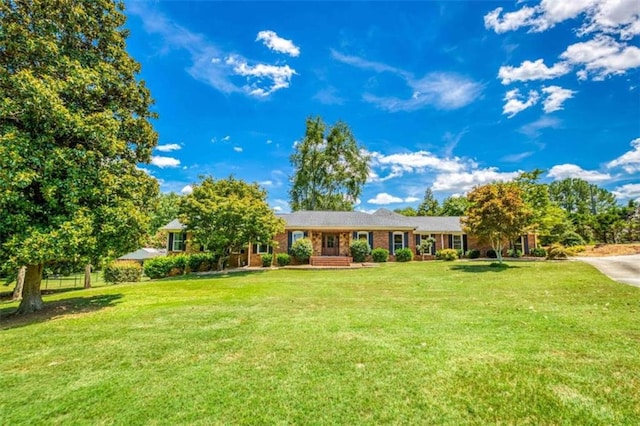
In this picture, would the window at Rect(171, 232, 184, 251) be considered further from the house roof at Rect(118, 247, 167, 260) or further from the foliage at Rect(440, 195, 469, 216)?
the foliage at Rect(440, 195, 469, 216)

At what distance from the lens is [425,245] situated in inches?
1016

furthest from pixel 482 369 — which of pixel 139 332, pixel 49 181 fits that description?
pixel 49 181

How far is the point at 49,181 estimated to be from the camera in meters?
7.32

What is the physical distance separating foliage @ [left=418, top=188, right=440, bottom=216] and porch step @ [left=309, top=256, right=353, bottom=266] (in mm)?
31898

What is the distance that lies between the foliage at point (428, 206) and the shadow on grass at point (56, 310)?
154 feet

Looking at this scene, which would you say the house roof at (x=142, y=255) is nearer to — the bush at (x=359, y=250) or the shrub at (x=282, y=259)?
the shrub at (x=282, y=259)

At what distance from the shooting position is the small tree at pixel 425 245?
2583cm

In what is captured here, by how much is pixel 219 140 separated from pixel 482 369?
89.5 feet

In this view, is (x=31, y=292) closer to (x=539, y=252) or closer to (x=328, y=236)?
(x=328, y=236)

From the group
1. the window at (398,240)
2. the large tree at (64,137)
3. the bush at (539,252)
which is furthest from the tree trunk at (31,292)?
the bush at (539,252)

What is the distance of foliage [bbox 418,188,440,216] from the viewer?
50.1m

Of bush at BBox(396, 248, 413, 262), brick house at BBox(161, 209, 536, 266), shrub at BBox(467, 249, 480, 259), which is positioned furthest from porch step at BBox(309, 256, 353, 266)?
shrub at BBox(467, 249, 480, 259)

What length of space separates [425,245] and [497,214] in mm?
9460

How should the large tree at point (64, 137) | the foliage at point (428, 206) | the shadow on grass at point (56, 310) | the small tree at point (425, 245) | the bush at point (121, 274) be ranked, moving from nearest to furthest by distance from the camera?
the large tree at point (64, 137) < the shadow on grass at point (56, 310) < the bush at point (121, 274) < the small tree at point (425, 245) < the foliage at point (428, 206)
